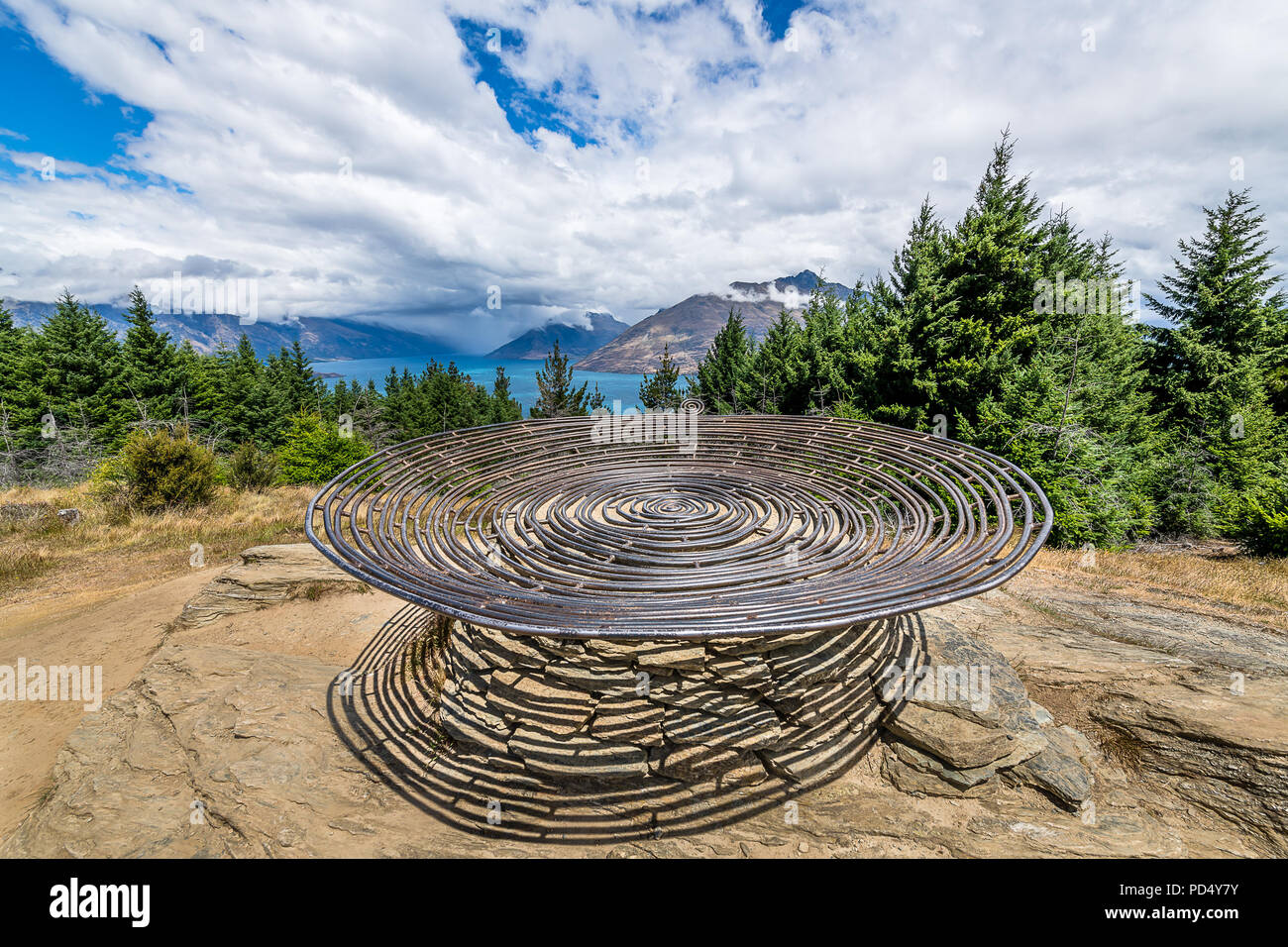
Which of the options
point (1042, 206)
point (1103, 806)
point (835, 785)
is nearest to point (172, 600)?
point (835, 785)

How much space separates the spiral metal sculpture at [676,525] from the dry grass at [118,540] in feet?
27.7

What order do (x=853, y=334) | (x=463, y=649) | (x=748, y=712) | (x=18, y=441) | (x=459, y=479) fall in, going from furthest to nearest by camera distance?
(x=18, y=441) < (x=853, y=334) < (x=459, y=479) < (x=463, y=649) < (x=748, y=712)

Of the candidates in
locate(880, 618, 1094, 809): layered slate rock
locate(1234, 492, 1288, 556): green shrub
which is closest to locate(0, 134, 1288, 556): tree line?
locate(1234, 492, 1288, 556): green shrub

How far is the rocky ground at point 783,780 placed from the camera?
3.98 metres

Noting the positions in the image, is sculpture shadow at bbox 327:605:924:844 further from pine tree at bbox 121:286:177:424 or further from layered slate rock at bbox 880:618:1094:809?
pine tree at bbox 121:286:177:424

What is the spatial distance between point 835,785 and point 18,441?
1641 inches

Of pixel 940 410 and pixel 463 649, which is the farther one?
pixel 940 410

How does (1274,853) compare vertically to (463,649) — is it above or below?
below

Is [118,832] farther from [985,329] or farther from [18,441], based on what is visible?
[18,441]

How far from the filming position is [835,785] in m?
4.76

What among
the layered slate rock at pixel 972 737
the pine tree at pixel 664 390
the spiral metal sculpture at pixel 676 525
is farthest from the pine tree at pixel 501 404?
the layered slate rock at pixel 972 737

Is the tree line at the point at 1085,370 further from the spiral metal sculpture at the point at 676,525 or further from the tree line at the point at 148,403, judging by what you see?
the tree line at the point at 148,403

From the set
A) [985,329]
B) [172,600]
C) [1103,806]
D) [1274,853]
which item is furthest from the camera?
[985,329]

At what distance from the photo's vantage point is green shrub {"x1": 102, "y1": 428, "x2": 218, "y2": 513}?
43.3 feet
